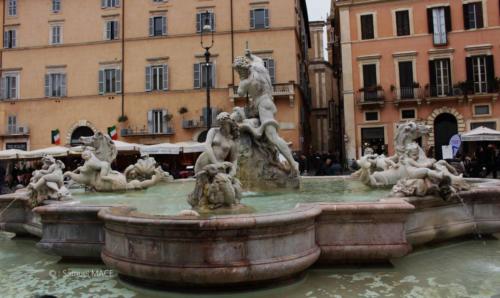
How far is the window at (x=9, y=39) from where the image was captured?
32.1 meters

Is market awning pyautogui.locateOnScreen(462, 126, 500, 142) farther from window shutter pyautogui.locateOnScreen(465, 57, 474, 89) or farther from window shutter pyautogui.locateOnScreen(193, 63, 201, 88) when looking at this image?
window shutter pyautogui.locateOnScreen(193, 63, 201, 88)

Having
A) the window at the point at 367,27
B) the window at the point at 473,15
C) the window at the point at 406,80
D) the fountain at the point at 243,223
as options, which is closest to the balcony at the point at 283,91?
the window at the point at 367,27

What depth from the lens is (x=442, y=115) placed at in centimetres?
2686

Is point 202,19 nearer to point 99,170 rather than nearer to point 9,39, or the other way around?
point 9,39

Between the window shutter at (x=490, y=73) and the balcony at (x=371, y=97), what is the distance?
19.1 feet

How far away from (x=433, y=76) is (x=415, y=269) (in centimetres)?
2486

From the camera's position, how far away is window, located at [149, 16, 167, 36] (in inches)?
1200

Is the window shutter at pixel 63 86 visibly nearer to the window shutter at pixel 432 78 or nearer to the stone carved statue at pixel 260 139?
the window shutter at pixel 432 78

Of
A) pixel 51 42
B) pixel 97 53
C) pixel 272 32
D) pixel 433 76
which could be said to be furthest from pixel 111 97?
pixel 433 76

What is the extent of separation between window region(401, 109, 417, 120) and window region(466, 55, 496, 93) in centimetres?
339

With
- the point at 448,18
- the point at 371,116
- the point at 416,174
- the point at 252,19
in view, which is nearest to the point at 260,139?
the point at 416,174

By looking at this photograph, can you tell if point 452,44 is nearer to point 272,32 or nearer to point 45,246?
point 272,32

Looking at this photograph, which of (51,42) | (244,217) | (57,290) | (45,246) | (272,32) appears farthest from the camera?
(51,42)

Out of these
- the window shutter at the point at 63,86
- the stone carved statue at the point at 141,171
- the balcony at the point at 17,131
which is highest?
the window shutter at the point at 63,86
